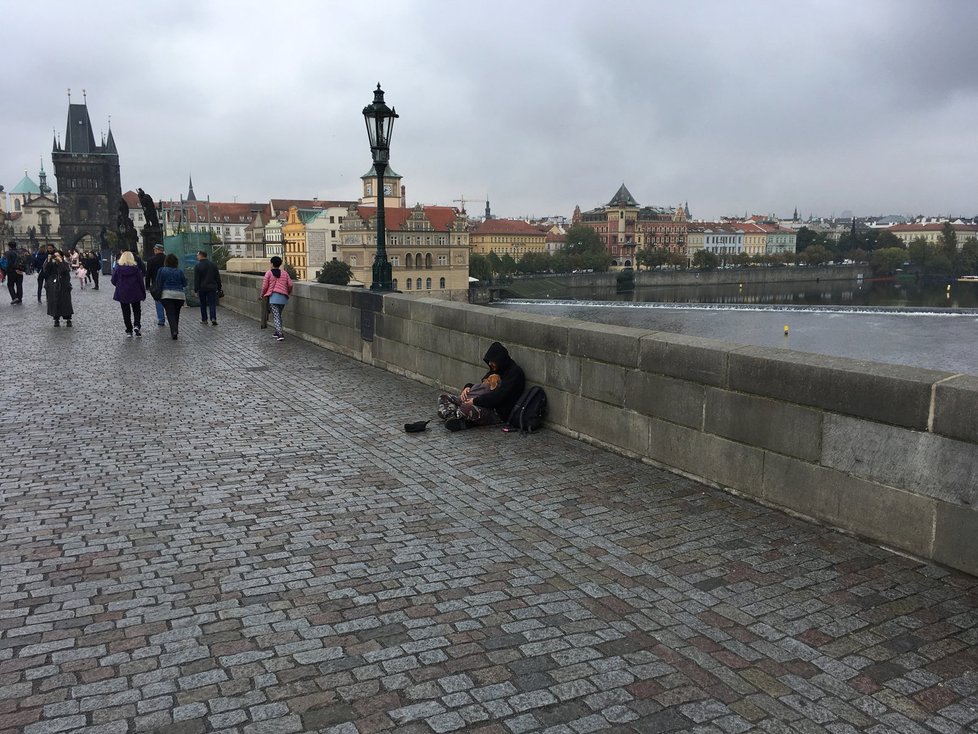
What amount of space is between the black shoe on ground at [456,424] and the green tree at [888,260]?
165530 mm

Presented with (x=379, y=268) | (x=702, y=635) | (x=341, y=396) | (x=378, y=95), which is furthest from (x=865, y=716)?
(x=378, y=95)

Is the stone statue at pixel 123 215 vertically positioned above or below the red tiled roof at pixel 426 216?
below

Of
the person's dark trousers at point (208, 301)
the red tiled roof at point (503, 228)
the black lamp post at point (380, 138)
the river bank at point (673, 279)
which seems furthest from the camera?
the red tiled roof at point (503, 228)

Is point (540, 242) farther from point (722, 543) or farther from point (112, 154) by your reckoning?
point (722, 543)

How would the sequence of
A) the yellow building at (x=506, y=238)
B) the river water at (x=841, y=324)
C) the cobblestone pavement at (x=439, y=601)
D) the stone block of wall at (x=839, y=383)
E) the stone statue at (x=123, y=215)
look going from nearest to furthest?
the cobblestone pavement at (x=439, y=601) < the stone block of wall at (x=839, y=383) < the stone statue at (x=123, y=215) < the river water at (x=841, y=324) < the yellow building at (x=506, y=238)

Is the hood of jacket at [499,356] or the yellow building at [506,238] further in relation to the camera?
the yellow building at [506,238]

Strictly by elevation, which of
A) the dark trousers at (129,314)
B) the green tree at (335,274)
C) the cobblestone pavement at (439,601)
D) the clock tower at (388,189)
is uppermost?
the clock tower at (388,189)

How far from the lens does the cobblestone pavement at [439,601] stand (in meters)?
2.90

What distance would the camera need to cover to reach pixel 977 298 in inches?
4235

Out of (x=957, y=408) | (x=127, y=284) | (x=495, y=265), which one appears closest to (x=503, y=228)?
(x=495, y=265)

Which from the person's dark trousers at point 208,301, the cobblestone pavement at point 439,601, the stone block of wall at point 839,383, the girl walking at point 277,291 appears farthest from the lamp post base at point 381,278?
the stone block of wall at point 839,383

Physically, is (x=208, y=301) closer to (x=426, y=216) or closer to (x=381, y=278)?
(x=381, y=278)

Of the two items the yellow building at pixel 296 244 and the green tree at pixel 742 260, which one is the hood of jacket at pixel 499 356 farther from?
the green tree at pixel 742 260

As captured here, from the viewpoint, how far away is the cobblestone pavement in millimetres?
2896
